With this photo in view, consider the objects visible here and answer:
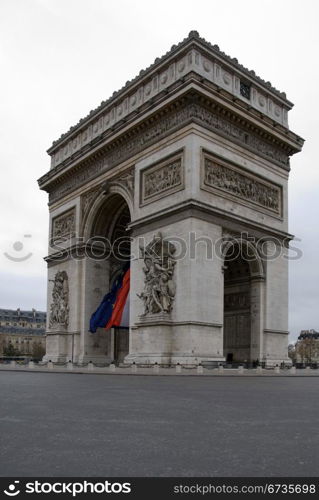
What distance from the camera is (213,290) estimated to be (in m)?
27.6

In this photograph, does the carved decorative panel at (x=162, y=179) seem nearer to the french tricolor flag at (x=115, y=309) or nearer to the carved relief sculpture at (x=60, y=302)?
the french tricolor flag at (x=115, y=309)

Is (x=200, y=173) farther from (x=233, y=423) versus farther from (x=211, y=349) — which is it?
(x=233, y=423)

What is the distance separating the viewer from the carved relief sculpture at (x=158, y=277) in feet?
90.8

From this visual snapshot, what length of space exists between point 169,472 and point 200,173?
2393 cm

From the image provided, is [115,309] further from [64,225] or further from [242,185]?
[242,185]

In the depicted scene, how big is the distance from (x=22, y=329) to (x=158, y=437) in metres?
125

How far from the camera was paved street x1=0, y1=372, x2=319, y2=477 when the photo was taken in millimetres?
4918

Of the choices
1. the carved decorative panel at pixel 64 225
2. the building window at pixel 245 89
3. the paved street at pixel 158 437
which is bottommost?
the paved street at pixel 158 437

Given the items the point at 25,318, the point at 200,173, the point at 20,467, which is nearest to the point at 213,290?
the point at 200,173

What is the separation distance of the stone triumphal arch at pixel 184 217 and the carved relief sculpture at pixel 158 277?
6cm

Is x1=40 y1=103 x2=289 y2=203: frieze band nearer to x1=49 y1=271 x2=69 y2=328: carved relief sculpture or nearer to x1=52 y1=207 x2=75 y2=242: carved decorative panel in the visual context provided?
x1=52 y1=207 x2=75 y2=242: carved decorative panel

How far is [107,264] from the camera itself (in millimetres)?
37250

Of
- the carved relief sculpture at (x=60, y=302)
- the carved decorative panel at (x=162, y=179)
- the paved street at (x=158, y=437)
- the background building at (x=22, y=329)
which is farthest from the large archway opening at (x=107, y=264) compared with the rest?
the background building at (x=22, y=329)

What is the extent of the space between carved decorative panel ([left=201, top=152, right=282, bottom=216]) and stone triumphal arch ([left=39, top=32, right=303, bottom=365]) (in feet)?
0.26
